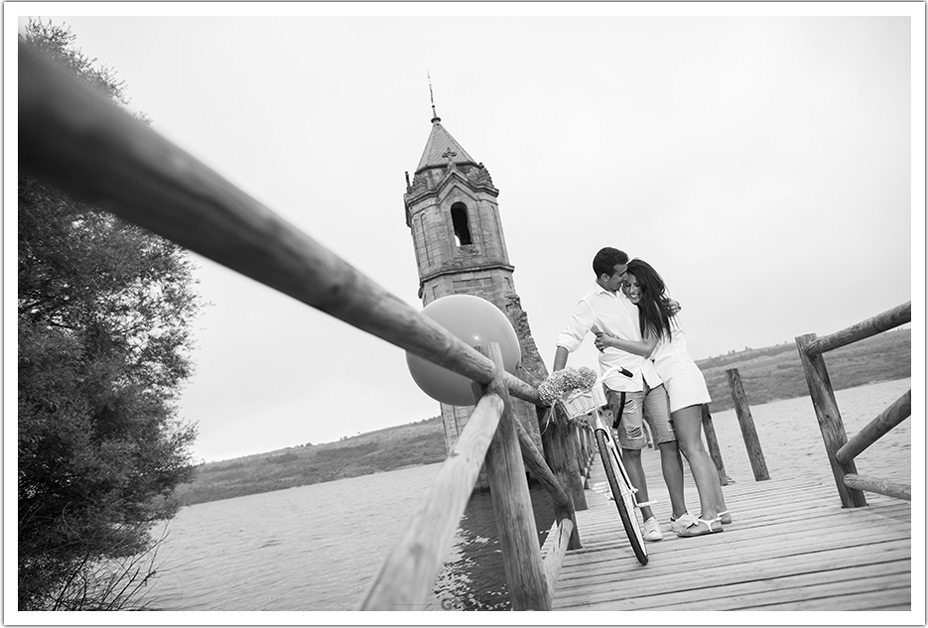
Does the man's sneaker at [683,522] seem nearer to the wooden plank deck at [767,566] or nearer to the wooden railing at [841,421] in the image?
the wooden plank deck at [767,566]

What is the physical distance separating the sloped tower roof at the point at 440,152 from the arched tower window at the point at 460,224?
1653mm

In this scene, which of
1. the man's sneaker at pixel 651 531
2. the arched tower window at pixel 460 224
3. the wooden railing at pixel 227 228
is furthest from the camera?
the arched tower window at pixel 460 224

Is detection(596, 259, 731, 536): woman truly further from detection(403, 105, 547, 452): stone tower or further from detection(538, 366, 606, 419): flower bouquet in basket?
detection(403, 105, 547, 452): stone tower

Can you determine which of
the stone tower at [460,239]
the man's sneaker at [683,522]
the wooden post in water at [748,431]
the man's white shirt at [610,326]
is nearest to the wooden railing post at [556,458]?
the man's white shirt at [610,326]

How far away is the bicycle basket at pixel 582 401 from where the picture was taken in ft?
11.7

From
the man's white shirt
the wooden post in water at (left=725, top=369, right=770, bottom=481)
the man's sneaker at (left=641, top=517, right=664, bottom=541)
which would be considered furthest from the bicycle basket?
the wooden post in water at (left=725, top=369, right=770, bottom=481)

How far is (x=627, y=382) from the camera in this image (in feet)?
13.1

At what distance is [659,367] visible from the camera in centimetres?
405

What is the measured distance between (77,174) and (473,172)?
23.8 metres

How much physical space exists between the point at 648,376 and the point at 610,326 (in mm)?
392

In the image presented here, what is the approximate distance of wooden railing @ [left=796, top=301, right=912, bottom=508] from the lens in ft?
9.84

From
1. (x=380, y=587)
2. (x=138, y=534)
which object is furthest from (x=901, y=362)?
(x=380, y=587)

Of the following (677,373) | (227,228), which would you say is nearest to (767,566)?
(677,373)

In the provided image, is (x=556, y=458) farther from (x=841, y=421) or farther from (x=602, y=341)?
(x=841, y=421)
